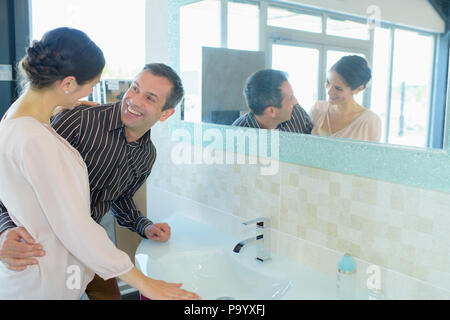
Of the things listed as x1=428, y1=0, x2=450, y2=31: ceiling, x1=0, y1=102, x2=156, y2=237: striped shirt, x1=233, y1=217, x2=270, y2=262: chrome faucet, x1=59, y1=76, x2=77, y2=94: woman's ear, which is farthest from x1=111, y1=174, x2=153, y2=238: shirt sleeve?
x1=428, y1=0, x2=450, y2=31: ceiling

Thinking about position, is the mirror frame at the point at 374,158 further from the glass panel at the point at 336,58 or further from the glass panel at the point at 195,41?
the glass panel at the point at 195,41

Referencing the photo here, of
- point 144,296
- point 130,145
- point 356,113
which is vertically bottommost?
point 144,296

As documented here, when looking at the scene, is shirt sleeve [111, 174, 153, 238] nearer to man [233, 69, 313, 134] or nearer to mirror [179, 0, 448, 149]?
mirror [179, 0, 448, 149]

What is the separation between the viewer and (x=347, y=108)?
1.18 meters

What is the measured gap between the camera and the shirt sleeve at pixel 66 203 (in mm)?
1023

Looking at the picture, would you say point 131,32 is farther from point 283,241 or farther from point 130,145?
point 283,241

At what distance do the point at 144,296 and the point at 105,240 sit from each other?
194mm

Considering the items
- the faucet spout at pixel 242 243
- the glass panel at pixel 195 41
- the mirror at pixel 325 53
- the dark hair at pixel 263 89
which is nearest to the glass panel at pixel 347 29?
the mirror at pixel 325 53

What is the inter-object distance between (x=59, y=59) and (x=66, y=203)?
16.5 inches

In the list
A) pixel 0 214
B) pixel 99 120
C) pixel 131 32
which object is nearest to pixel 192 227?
pixel 99 120

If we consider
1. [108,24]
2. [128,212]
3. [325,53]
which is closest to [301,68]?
[325,53]

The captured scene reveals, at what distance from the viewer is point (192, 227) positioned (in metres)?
1.73

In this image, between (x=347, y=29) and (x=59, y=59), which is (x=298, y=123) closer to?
(x=347, y=29)

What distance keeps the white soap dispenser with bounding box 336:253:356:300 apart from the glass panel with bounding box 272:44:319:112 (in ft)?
1.50
